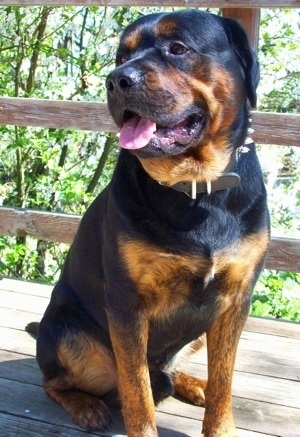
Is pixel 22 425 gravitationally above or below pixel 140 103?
below

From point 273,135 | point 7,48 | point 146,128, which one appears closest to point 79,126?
point 273,135

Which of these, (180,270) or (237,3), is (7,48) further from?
(180,270)

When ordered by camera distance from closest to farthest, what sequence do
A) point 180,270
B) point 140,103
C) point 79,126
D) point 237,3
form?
point 140,103
point 180,270
point 237,3
point 79,126

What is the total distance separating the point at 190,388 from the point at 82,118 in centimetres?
189

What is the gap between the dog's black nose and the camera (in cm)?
223

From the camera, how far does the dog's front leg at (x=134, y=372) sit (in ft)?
Answer: 8.14

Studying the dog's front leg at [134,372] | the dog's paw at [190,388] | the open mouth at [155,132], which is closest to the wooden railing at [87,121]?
the dog's paw at [190,388]

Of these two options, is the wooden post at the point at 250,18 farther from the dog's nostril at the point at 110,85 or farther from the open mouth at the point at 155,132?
the dog's nostril at the point at 110,85

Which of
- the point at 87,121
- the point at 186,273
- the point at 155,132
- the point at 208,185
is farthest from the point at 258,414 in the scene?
the point at 87,121

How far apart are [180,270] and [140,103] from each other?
0.60 meters

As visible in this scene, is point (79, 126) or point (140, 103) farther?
point (79, 126)

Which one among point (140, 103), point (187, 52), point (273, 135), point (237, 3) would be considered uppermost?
point (237, 3)

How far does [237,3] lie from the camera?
3.67m

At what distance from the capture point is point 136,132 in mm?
2393
